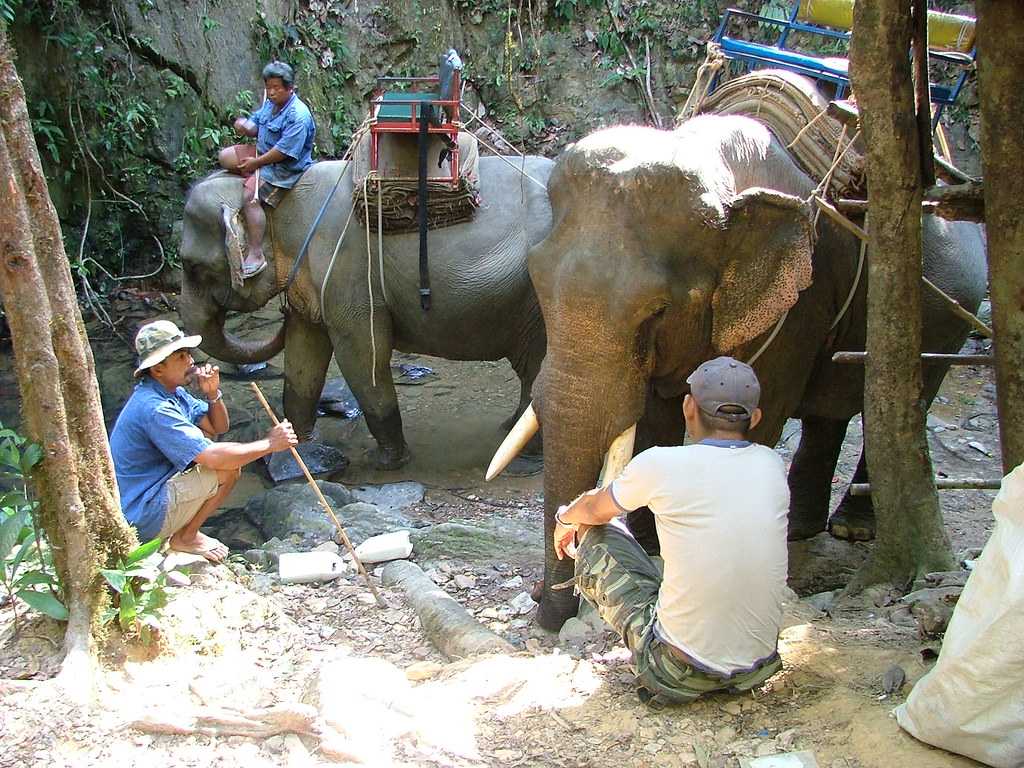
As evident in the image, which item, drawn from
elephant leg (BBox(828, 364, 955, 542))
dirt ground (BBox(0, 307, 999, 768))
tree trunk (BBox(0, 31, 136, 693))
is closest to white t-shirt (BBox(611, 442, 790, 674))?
dirt ground (BBox(0, 307, 999, 768))

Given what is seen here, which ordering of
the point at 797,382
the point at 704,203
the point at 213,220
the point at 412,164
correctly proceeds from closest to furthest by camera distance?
the point at 704,203
the point at 797,382
the point at 412,164
the point at 213,220

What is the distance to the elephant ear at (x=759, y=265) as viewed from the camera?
4.06 meters

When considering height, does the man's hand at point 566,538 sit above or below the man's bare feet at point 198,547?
above

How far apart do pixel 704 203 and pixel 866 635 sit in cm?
165

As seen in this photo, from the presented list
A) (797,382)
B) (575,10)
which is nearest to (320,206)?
(797,382)

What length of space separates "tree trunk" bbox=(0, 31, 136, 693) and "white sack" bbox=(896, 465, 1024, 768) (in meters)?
2.41

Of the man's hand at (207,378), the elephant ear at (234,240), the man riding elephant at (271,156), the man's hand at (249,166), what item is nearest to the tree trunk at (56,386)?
the man's hand at (207,378)

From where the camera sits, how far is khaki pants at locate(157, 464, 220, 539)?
4609 mm

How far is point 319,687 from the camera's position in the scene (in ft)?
10.6

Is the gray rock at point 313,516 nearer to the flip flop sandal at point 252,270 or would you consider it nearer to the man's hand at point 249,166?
the flip flop sandal at point 252,270

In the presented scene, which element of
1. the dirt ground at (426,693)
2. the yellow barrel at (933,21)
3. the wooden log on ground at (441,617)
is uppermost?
the yellow barrel at (933,21)

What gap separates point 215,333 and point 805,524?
4.66m

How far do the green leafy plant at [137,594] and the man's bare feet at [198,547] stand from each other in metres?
1.22

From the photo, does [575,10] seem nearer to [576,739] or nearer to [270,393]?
[270,393]
